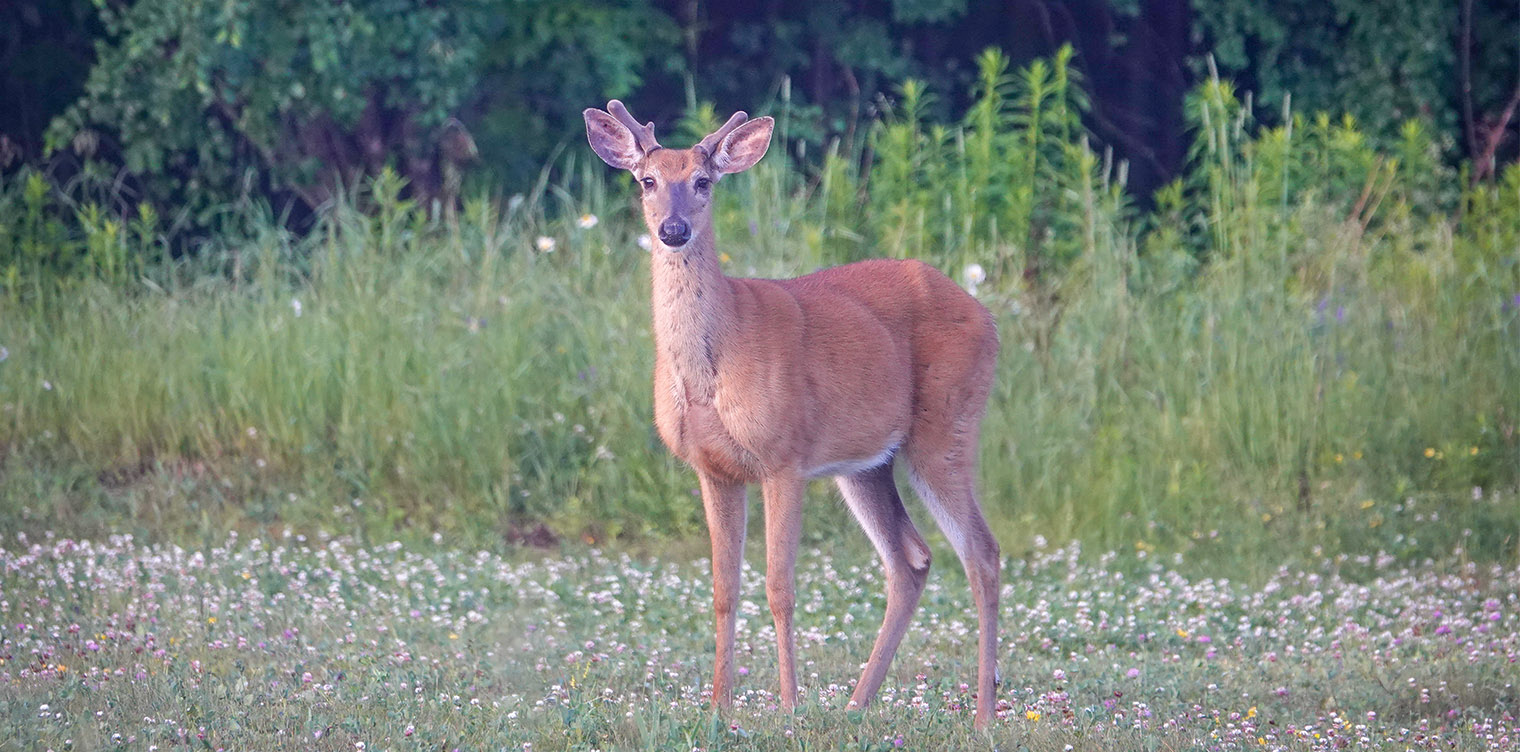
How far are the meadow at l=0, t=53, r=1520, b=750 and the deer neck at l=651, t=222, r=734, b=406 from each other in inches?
39.2

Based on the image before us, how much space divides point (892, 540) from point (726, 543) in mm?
750

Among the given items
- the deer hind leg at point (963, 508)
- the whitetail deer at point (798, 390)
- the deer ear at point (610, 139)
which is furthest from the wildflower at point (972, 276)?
the deer ear at point (610, 139)

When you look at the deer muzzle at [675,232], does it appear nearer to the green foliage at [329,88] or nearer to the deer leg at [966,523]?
the deer leg at [966,523]

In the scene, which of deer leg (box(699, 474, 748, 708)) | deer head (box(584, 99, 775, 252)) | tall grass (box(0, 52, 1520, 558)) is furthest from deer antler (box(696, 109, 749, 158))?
tall grass (box(0, 52, 1520, 558))

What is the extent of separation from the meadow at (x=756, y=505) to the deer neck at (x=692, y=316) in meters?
0.99

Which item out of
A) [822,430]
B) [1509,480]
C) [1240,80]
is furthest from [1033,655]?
[1240,80]

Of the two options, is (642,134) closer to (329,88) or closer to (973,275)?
(973,275)

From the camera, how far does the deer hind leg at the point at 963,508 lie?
536cm

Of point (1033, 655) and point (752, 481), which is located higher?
point (752, 481)

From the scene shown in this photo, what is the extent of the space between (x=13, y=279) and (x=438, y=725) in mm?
7023

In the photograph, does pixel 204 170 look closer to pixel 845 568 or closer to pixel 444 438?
pixel 444 438

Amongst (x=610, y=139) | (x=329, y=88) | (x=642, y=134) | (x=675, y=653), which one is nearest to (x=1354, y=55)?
(x=329, y=88)

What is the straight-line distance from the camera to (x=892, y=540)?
557cm

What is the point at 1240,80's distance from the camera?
1462cm
